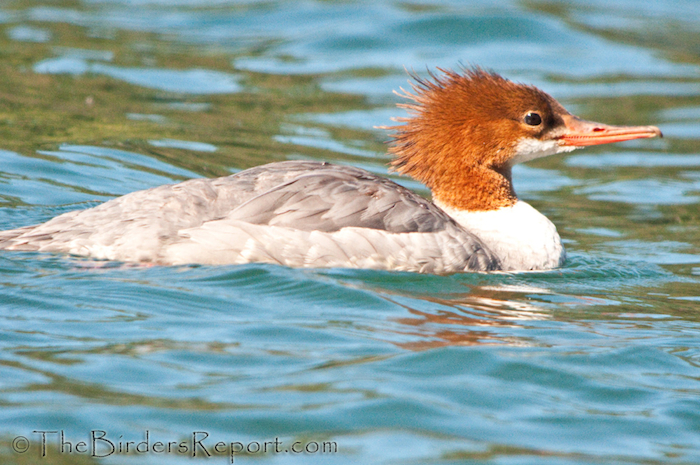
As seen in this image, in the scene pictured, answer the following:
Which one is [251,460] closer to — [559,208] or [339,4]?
[559,208]

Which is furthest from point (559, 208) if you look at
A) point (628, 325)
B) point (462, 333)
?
point (462, 333)

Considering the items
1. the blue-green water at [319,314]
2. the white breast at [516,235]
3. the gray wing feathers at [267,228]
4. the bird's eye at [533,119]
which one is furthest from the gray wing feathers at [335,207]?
the bird's eye at [533,119]

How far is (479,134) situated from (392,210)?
3.38 ft

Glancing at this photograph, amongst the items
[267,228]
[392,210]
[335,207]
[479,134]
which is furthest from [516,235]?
[267,228]

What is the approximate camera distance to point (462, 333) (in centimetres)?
540

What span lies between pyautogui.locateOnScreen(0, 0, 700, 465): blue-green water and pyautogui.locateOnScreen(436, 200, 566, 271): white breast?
0.57 feet

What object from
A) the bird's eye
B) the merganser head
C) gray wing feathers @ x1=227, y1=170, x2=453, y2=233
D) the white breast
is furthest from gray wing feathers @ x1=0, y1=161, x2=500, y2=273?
the bird's eye

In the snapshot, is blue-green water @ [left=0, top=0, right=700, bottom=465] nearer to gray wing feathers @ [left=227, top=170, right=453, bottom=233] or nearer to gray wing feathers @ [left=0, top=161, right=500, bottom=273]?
gray wing feathers @ [left=0, top=161, right=500, bottom=273]

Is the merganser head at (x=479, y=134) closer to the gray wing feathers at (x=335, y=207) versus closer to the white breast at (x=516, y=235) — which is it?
the white breast at (x=516, y=235)

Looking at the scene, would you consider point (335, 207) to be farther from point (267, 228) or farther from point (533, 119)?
point (533, 119)

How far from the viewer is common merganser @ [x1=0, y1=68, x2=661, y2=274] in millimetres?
6137

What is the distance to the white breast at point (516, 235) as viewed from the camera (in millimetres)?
6938

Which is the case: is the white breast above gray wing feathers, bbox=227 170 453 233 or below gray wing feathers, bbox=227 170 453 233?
below

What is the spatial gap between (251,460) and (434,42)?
11.7 m
